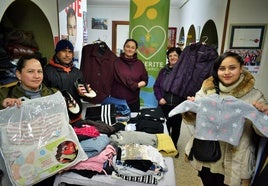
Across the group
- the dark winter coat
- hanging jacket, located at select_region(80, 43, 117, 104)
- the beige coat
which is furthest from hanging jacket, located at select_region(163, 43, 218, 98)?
the beige coat

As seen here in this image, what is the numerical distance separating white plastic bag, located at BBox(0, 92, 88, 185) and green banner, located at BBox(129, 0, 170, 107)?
216cm

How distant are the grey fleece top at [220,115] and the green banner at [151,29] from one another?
80.3 inches

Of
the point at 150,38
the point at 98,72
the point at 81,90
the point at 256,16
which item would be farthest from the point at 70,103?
the point at 256,16

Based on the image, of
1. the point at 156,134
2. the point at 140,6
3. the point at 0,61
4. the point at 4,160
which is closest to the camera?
the point at 4,160

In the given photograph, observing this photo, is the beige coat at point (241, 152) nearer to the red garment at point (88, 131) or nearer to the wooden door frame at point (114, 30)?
the red garment at point (88, 131)

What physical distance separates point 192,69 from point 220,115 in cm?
100

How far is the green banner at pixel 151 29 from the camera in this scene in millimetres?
3221

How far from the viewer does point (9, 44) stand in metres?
1.88

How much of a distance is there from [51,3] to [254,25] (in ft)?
7.94

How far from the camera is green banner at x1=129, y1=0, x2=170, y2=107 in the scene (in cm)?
322

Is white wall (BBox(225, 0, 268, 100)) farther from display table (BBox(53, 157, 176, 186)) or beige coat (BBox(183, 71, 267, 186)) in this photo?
display table (BBox(53, 157, 176, 186))

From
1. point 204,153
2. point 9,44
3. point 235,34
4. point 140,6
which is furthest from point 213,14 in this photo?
point 9,44

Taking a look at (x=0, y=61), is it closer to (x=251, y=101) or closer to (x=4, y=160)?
(x=4, y=160)

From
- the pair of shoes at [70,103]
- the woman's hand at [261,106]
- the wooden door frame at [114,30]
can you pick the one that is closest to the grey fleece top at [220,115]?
the woman's hand at [261,106]
